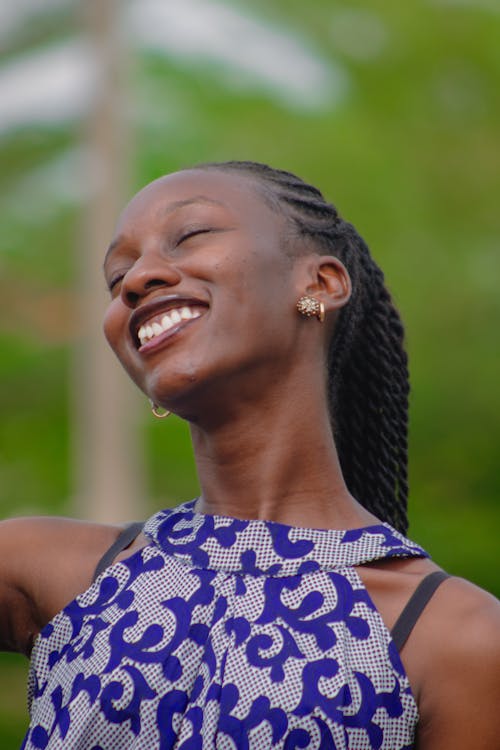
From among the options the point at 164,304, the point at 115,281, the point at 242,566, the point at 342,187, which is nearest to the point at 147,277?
the point at 164,304

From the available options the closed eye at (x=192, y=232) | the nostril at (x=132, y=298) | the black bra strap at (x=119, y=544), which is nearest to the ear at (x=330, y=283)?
the closed eye at (x=192, y=232)

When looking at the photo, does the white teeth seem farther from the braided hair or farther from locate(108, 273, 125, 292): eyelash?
the braided hair

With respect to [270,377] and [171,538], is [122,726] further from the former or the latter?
[270,377]

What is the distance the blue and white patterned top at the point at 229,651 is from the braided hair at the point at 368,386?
0.37m

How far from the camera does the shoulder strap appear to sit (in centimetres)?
219

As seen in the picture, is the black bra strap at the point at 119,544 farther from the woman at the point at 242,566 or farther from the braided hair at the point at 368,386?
the braided hair at the point at 368,386

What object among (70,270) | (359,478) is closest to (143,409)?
(70,270)

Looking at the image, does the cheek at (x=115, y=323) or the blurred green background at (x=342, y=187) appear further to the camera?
the blurred green background at (x=342, y=187)

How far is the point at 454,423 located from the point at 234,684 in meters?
7.12

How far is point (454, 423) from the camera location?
909cm

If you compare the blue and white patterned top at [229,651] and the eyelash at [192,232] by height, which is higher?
the eyelash at [192,232]

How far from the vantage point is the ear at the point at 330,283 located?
97.6 inches

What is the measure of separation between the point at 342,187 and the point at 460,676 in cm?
728

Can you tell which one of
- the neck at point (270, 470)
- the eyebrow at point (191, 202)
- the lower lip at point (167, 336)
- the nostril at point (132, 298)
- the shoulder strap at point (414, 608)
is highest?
the eyebrow at point (191, 202)
